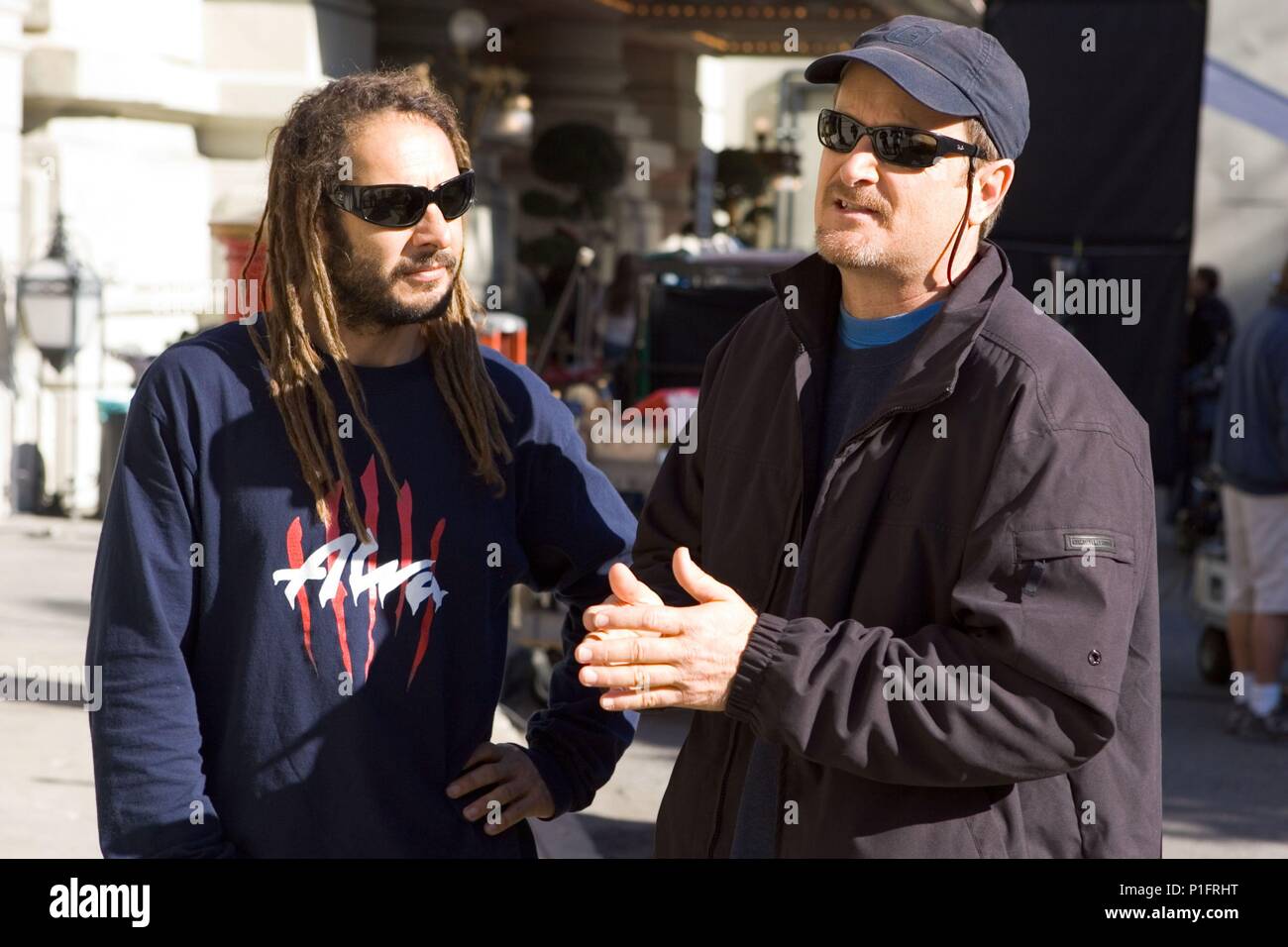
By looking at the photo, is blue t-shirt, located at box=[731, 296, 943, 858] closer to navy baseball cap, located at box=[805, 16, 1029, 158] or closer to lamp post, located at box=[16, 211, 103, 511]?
navy baseball cap, located at box=[805, 16, 1029, 158]

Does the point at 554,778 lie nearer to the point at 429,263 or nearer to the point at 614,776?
the point at 429,263

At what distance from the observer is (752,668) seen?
7.06 ft

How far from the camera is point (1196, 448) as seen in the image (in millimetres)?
13055

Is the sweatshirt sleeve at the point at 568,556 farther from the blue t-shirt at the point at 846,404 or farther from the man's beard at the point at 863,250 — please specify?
the man's beard at the point at 863,250

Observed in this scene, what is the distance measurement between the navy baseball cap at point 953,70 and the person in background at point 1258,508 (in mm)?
5481

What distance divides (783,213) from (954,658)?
99.8ft

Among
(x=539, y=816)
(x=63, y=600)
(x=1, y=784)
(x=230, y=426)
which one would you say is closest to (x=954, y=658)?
(x=539, y=816)

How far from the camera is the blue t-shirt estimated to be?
94.0 inches

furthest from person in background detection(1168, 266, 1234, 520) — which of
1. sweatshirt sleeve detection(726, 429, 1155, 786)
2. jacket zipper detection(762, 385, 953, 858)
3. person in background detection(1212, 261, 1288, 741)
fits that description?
sweatshirt sleeve detection(726, 429, 1155, 786)

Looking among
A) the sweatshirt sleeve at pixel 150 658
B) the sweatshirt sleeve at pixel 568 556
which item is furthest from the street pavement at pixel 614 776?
the sweatshirt sleeve at pixel 150 658

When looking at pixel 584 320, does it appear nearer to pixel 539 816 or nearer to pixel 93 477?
pixel 93 477

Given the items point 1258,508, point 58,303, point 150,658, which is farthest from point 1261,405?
point 58,303

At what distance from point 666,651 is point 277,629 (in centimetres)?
60

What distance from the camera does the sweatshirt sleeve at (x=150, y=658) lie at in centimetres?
236
